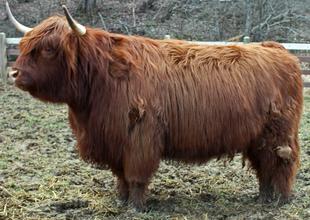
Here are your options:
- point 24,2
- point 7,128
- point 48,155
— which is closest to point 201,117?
point 48,155

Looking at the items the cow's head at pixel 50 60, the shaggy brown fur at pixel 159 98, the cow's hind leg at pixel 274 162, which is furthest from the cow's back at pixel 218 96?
the cow's head at pixel 50 60

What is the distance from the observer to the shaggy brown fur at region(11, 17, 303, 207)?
4602 mm

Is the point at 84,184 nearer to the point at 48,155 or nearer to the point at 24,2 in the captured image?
the point at 48,155

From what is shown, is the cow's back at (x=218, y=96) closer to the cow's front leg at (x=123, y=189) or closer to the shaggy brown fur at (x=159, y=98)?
the shaggy brown fur at (x=159, y=98)

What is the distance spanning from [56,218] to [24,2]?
66.9 ft

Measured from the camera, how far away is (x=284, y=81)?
16.5 ft

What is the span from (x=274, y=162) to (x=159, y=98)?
4.00 feet

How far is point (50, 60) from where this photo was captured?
4.56m

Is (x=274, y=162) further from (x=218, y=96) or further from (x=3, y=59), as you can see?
(x=3, y=59)

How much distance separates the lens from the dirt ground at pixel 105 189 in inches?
188

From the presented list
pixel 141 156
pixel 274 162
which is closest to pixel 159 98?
pixel 141 156

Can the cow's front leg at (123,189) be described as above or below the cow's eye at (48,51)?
below

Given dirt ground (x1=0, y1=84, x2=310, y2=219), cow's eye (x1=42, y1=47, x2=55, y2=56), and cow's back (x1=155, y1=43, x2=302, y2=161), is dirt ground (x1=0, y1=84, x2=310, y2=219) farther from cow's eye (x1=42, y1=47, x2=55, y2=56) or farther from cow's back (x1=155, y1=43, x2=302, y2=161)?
cow's eye (x1=42, y1=47, x2=55, y2=56)

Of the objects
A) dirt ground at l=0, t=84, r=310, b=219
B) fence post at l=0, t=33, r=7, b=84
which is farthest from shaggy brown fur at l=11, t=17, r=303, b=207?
fence post at l=0, t=33, r=7, b=84
